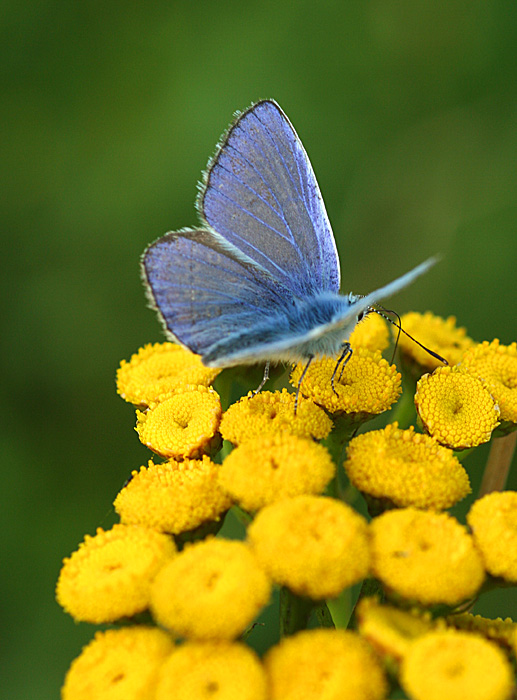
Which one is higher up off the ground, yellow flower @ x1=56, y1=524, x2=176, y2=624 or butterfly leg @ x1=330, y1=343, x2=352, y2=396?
butterfly leg @ x1=330, y1=343, x2=352, y2=396

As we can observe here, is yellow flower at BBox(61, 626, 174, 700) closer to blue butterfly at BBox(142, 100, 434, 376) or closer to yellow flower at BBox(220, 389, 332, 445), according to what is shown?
yellow flower at BBox(220, 389, 332, 445)

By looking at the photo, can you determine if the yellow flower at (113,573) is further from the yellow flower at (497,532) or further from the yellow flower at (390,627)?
the yellow flower at (497,532)

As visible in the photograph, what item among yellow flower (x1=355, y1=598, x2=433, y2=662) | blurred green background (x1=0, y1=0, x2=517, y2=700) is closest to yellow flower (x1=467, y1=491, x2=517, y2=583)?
Answer: yellow flower (x1=355, y1=598, x2=433, y2=662)

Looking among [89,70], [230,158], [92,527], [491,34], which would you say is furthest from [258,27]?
[92,527]

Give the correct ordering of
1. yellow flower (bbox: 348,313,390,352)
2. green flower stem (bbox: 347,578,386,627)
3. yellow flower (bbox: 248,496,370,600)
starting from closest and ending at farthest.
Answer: yellow flower (bbox: 248,496,370,600), green flower stem (bbox: 347,578,386,627), yellow flower (bbox: 348,313,390,352)

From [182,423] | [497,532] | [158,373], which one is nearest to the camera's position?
[497,532]

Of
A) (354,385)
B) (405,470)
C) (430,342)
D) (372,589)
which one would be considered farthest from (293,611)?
(430,342)

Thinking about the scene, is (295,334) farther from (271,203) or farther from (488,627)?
(488,627)

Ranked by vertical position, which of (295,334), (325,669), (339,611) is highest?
(295,334)
